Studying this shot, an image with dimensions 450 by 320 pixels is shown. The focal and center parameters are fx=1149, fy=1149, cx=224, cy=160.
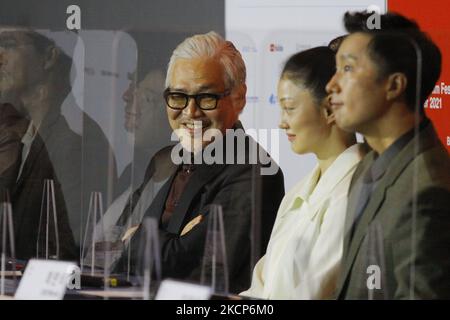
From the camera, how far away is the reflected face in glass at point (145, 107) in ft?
11.1

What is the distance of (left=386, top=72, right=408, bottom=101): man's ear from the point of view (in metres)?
2.89

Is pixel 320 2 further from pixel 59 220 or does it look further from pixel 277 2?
pixel 59 220

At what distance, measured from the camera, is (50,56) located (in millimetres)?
3678

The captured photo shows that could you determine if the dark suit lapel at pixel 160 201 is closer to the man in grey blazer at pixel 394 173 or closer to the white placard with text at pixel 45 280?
the white placard with text at pixel 45 280

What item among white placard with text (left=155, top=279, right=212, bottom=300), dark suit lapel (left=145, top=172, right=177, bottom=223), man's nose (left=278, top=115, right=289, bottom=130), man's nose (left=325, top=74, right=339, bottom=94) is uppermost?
man's nose (left=325, top=74, right=339, bottom=94)

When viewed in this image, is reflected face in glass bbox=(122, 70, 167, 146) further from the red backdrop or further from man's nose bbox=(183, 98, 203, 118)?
the red backdrop

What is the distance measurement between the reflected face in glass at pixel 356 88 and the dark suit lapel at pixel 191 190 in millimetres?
450

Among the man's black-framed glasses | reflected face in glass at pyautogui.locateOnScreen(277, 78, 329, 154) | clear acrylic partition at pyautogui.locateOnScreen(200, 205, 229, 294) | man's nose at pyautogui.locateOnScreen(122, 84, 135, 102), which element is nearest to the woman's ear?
reflected face in glass at pyautogui.locateOnScreen(277, 78, 329, 154)

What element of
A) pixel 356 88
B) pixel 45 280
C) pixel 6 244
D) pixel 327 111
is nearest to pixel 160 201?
pixel 45 280

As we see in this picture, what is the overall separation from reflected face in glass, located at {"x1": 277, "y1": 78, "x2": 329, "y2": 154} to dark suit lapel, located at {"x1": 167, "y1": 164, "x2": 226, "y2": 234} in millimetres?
263

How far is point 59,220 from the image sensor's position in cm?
360

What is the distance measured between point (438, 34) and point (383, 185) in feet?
1.41
